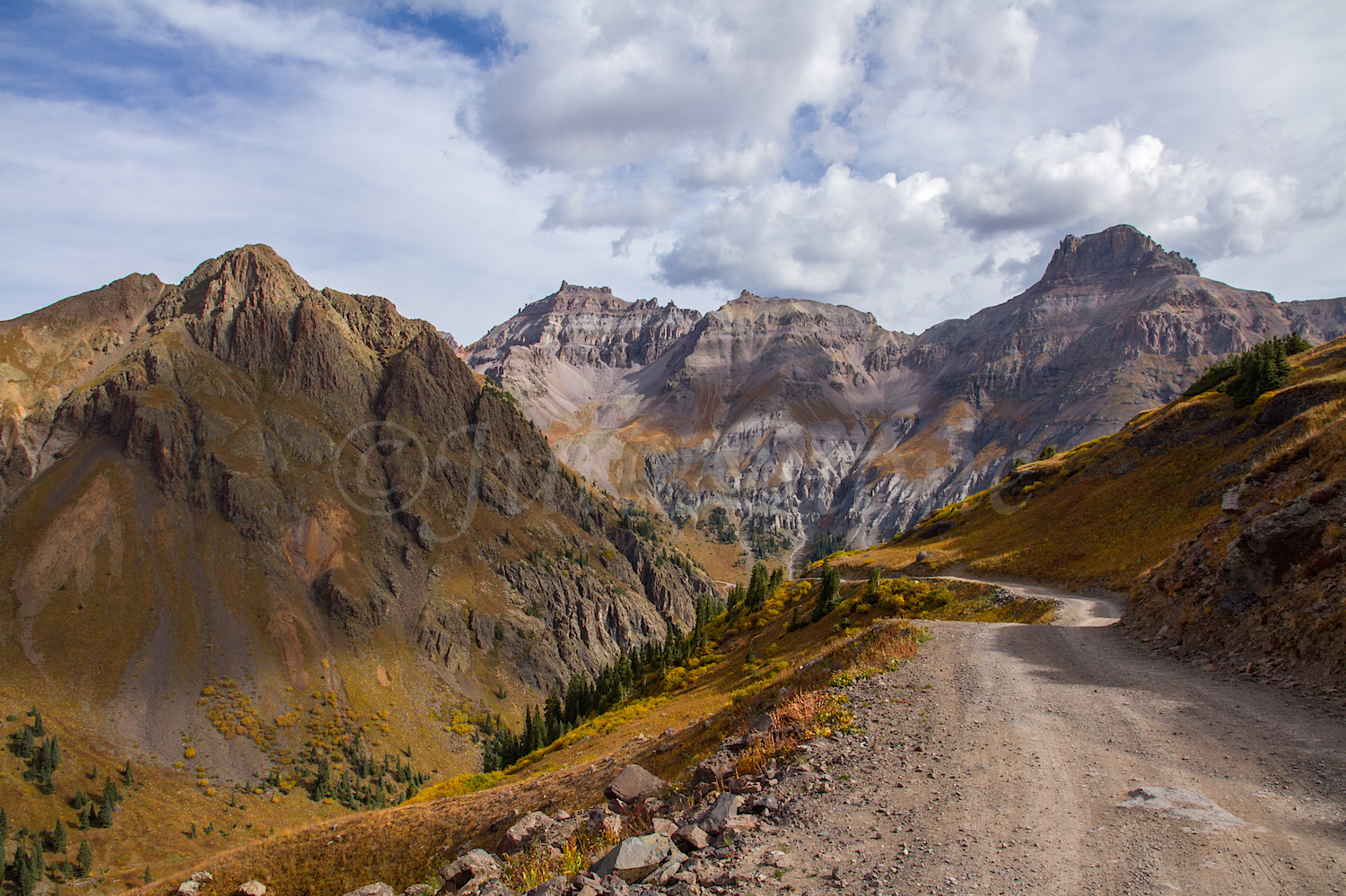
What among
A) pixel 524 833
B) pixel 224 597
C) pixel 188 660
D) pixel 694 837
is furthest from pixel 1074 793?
pixel 224 597

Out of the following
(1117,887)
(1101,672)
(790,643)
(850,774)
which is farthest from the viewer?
(790,643)

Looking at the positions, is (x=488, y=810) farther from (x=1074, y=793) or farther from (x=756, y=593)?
(x=756, y=593)

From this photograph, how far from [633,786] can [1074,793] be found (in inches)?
366

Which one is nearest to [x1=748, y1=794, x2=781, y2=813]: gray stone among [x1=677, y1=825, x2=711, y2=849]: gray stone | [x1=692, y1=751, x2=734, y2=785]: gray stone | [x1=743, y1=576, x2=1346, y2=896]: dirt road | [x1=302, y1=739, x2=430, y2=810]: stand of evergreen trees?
[x1=743, y1=576, x2=1346, y2=896]: dirt road

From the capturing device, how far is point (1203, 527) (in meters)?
25.4

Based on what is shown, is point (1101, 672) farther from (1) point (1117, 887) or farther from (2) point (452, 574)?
(2) point (452, 574)

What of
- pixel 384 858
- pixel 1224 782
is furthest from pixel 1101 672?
pixel 384 858

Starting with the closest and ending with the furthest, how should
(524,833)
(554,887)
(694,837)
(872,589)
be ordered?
(554,887)
(694,837)
(524,833)
(872,589)

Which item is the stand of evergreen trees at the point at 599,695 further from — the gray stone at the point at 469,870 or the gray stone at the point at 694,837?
the gray stone at the point at 694,837

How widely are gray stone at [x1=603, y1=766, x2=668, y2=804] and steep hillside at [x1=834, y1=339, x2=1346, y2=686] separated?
1508cm

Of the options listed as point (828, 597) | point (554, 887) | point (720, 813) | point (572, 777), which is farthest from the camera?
point (828, 597)

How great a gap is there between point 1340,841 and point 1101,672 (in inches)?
416

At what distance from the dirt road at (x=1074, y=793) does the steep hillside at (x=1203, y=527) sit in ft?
8.87

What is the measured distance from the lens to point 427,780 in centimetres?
13612
